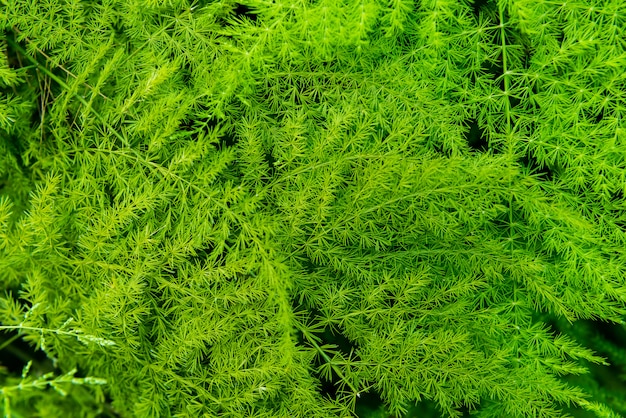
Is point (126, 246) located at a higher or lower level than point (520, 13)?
lower

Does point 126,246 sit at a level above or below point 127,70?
below

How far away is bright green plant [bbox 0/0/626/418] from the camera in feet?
4.49

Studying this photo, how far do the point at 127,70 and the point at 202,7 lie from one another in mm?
256

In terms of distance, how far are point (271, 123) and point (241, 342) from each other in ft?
1.86

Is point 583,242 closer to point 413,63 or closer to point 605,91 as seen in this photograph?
point 605,91

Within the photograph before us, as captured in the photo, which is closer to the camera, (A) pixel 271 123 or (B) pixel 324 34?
(B) pixel 324 34

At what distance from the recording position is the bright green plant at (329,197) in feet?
4.49

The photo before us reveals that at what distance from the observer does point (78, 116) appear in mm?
1510

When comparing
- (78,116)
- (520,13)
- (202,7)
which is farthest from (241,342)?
(520,13)

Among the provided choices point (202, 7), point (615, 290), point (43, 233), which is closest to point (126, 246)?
point (43, 233)

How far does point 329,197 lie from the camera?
1.37 m

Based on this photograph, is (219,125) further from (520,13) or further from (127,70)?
(520,13)

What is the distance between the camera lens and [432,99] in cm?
142

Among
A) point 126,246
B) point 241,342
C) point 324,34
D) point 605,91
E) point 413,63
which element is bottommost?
point 241,342
